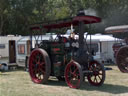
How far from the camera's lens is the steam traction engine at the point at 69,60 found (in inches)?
344

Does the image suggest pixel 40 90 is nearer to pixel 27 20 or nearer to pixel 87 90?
pixel 87 90

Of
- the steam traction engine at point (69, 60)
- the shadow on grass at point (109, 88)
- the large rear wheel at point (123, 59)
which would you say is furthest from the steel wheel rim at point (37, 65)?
the large rear wheel at point (123, 59)

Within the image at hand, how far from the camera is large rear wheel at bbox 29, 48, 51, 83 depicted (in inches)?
366

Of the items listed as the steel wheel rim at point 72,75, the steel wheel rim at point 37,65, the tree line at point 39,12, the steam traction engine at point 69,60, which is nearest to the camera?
the steel wheel rim at point 72,75

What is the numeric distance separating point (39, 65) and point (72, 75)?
172 cm

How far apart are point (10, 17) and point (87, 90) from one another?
699 inches

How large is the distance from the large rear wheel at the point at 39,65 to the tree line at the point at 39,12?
42.1ft

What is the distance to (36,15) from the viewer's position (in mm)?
24531

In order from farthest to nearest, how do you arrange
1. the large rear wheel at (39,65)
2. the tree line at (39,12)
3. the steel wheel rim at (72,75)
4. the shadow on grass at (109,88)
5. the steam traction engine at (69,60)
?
the tree line at (39,12)
the large rear wheel at (39,65)
the steam traction engine at (69,60)
the steel wheel rim at (72,75)
the shadow on grass at (109,88)

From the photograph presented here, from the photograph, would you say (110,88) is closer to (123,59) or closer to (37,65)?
(37,65)

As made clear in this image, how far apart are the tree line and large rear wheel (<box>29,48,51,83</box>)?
505 inches

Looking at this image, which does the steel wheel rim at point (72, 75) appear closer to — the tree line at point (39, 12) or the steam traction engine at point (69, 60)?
the steam traction engine at point (69, 60)

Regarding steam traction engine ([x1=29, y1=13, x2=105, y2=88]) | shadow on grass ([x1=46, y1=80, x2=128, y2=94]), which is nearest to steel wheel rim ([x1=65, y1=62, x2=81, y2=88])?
steam traction engine ([x1=29, y1=13, x2=105, y2=88])

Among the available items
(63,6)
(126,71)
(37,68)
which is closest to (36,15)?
(63,6)
